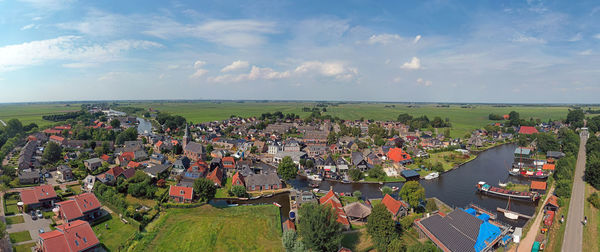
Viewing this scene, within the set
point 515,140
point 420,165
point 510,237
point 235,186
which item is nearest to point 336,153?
point 420,165

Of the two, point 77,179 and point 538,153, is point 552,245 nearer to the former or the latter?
point 538,153

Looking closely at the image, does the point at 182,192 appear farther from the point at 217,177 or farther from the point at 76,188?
the point at 76,188

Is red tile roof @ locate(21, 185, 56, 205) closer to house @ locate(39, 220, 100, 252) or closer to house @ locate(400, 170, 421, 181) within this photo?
house @ locate(39, 220, 100, 252)

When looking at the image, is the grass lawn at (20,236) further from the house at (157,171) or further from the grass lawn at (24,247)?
the house at (157,171)

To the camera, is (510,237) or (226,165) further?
(226,165)

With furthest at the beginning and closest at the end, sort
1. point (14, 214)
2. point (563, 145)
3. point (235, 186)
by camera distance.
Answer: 1. point (563, 145)
2. point (235, 186)
3. point (14, 214)

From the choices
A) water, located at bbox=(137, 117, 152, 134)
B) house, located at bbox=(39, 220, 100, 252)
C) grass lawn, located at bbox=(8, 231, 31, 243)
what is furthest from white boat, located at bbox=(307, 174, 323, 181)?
water, located at bbox=(137, 117, 152, 134)
